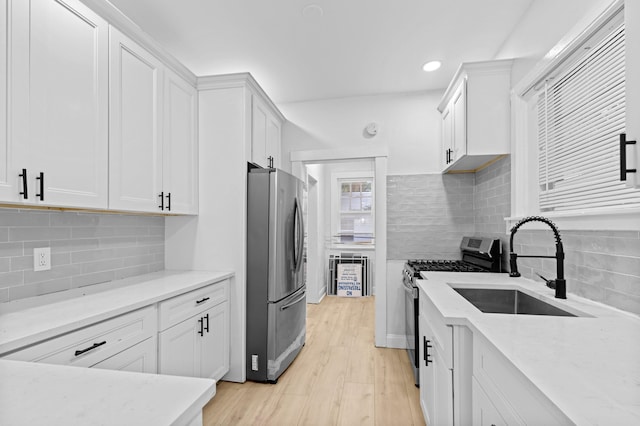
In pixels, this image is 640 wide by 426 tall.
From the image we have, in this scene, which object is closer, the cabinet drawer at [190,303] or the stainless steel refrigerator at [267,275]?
the cabinet drawer at [190,303]

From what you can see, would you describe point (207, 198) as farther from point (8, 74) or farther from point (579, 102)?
point (579, 102)

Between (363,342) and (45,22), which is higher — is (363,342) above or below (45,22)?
below

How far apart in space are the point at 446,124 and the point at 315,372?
8.23ft

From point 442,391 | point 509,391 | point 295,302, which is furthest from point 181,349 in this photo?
point 509,391

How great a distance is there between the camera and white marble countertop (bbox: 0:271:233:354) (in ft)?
3.78

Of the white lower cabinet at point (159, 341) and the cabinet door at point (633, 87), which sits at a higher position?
the cabinet door at point (633, 87)

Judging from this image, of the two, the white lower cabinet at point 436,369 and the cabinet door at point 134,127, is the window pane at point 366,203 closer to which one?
the white lower cabinet at point 436,369

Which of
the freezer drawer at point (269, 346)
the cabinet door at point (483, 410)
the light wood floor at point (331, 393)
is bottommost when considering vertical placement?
the light wood floor at point (331, 393)

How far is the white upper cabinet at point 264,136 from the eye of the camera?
281cm

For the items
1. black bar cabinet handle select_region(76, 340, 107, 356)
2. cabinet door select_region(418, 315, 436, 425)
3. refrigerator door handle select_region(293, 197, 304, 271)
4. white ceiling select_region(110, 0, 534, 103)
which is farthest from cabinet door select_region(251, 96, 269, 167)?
cabinet door select_region(418, 315, 436, 425)

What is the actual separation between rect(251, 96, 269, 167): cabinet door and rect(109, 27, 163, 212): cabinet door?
30.3 inches

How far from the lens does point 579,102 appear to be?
67.7 inches

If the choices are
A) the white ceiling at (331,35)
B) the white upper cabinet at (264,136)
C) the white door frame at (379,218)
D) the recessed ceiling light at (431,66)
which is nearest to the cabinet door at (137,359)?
the white upper cabinet at (264,136)

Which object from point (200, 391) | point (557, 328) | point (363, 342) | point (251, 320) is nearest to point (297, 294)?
point (251, 320)
